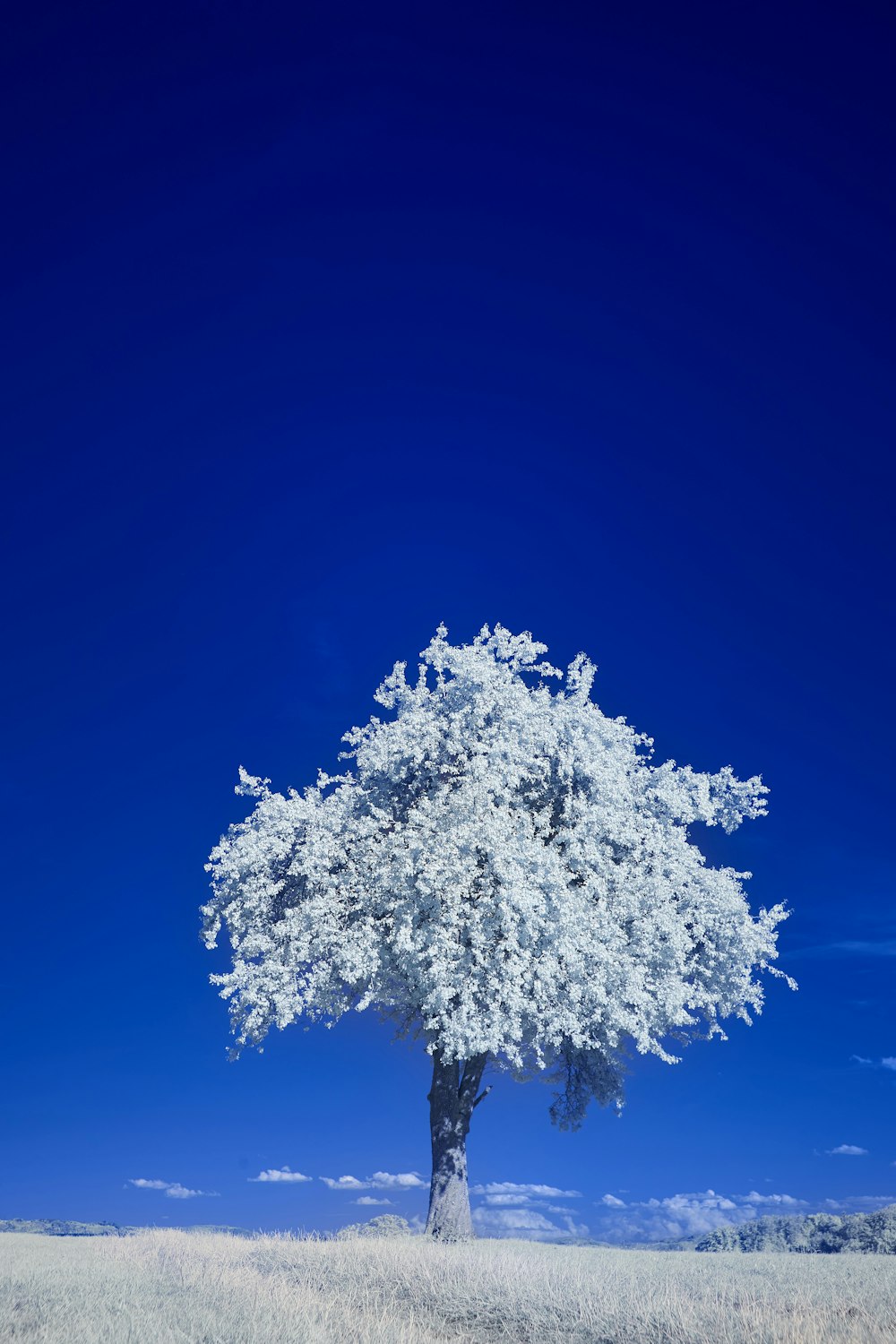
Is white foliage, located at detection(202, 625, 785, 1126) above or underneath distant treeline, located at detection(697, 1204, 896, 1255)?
above

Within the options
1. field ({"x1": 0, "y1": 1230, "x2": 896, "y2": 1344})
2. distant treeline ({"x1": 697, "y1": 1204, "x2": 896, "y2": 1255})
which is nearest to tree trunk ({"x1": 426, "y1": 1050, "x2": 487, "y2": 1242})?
field ({"x1": 0, "y1": 1230, "x2": 896, "y2": 1344})

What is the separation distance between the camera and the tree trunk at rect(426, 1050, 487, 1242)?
2888 cm

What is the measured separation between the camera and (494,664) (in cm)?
3175

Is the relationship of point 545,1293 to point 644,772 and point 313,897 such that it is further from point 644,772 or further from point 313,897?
point 644,772

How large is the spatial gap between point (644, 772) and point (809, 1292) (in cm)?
1654

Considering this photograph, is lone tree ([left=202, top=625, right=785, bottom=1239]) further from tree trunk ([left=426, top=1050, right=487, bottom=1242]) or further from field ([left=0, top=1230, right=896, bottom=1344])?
field ([left=0, top=1230, right=896, bottom=1344])

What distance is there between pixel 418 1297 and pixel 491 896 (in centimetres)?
1030

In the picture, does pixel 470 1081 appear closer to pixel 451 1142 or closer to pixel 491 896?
pixel 451 1142

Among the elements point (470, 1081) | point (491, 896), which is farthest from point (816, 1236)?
point (491, 896)

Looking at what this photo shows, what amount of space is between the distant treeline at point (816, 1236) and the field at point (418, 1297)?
9721 millimetres

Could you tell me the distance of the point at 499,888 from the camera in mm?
25922

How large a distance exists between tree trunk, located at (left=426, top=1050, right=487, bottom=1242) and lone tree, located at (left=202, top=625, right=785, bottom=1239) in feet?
0.20

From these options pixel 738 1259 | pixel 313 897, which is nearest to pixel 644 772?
pixel 313 897

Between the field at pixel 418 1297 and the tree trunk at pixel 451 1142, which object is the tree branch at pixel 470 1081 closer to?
the tree trunk at pixel 451 1142
